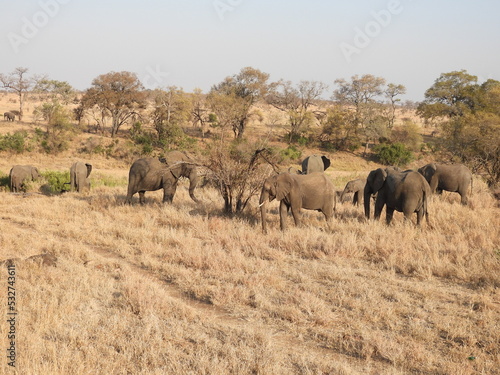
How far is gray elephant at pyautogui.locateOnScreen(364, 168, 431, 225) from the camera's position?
10.5 metres

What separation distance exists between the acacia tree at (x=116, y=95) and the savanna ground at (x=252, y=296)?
31616 millimetres

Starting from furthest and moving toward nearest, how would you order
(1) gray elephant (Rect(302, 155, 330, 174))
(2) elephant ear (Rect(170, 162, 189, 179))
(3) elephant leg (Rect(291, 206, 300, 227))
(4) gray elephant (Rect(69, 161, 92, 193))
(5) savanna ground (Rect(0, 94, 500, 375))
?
(4) gray elephant (Rect(69, 161, 92, 193)) → (1) gray elephant (Rect(302, 155, 330, 174)) → (2) elephant ear (Rect(170, 162, 189, 179)) → (3) elephant leg (Rect(291, 206, 300, 227)) → (5) savanna ground (Rect(0, 94, 500, 375))

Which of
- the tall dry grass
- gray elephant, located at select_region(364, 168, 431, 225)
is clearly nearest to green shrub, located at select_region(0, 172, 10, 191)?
the tall dry grass

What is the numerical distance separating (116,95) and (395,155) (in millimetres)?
28324

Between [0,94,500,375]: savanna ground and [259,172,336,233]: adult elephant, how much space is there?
0.51 meters

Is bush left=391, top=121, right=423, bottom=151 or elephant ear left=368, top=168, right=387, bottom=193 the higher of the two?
bush left=391, top=121, right=423, bottom=151

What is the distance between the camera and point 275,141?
49.0 m

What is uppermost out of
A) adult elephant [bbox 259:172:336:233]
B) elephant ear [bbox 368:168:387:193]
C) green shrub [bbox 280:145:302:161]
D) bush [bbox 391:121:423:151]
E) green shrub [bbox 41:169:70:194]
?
bush [bbox 391:121:423:151]

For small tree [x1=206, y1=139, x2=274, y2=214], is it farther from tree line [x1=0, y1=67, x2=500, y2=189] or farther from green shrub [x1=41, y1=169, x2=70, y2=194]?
tree line [x1=0, y1=67, x2=500, y2=189]

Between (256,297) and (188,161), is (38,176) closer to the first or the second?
(188,161)

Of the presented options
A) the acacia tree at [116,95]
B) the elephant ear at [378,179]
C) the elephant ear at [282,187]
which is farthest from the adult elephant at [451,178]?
the acacia tree at [116,95]

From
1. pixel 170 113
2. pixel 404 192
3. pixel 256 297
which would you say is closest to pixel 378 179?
pixel 404 192

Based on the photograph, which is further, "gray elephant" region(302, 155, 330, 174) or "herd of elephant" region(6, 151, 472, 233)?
"gray elephant" region(302, 155, 330, 174)

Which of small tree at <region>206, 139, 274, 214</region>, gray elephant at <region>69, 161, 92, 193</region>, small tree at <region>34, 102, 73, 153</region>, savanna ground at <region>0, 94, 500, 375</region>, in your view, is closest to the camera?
savanna ground at <region>0, 94, 500, 375</region>
